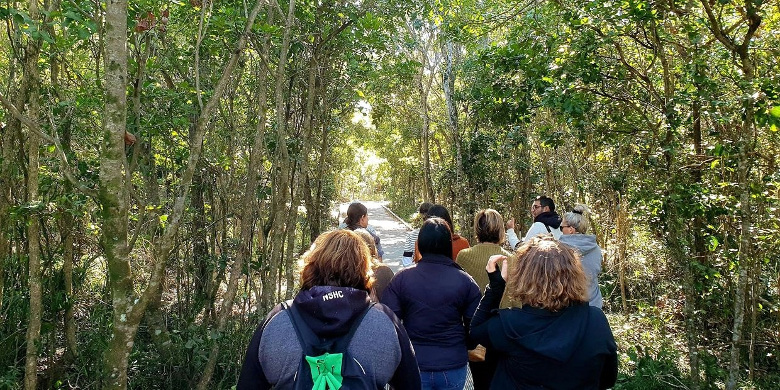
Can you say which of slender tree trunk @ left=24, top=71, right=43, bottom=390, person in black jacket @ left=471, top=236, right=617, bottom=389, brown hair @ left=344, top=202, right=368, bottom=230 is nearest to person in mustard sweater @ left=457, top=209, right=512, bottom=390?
person in black jacket @ left=471, top=236, right=617, bottom=389

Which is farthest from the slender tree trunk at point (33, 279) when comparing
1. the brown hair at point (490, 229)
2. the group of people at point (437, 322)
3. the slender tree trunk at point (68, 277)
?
the brown hair at point (490, 229)

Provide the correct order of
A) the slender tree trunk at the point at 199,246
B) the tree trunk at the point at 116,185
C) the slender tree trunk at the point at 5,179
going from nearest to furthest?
the tree trunk at the point at 116,185, the slender tree trunk at the point at 5,179, the slender tree trunk at the point at 199,246

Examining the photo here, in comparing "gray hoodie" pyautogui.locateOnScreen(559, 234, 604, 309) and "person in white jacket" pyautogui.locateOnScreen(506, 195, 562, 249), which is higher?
"person in white jacket" pyautogui.locateOnScreen(506, 195, 562, 249)

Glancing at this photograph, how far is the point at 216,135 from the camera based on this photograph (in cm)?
734

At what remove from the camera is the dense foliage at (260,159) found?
13.4 feet

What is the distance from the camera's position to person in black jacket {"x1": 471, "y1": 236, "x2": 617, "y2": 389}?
2254 mm

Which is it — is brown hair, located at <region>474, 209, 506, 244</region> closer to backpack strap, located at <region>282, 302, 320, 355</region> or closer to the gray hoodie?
the gray hoodie

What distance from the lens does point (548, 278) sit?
231 centimetres

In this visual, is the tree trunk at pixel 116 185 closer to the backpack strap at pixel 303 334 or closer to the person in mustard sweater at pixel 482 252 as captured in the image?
the backpack strap at pixel 303 334

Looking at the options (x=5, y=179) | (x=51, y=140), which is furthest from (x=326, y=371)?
(x=5, y=179)

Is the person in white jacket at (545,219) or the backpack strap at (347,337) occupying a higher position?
the person in white jacket at (545,219)

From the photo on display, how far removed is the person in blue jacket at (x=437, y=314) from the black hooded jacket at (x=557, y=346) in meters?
0.68

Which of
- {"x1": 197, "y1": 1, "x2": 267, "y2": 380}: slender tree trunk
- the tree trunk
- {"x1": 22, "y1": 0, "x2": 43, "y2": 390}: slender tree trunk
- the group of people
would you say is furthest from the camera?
{"x1": 197, "y1": 1, "x2": 267, "y2": 380}: slender tree trunk

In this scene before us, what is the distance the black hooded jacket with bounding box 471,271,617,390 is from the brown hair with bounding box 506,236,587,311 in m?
0.05
